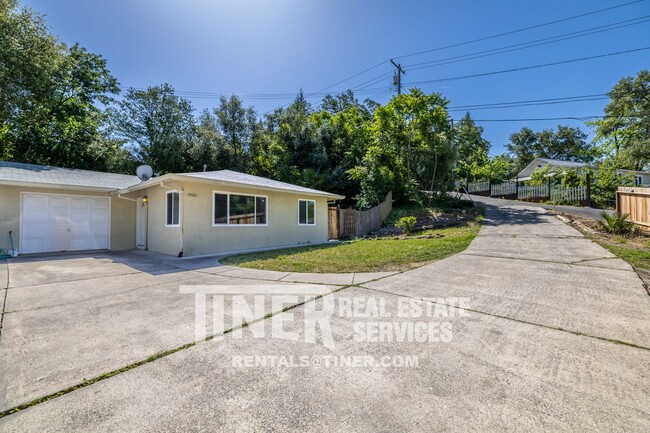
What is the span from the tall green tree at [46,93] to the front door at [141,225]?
9.07 meters

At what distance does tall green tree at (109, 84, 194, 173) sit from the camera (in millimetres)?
20109

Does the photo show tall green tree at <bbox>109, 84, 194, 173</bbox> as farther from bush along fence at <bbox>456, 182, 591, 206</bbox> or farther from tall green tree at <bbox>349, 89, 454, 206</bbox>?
bush along fence at <bbox>456, 182, 591, 206</bbox>

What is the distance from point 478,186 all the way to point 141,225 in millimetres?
26657

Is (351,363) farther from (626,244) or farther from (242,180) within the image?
(626,244)

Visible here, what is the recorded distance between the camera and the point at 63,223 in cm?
975

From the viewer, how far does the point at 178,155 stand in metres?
20.1

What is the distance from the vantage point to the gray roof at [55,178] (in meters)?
8.70

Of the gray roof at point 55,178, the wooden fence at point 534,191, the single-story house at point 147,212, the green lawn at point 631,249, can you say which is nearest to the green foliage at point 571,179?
the wooden fence at point 534,191

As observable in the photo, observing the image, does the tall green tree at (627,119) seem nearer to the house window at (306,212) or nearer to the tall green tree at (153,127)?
the house window at (306,212)

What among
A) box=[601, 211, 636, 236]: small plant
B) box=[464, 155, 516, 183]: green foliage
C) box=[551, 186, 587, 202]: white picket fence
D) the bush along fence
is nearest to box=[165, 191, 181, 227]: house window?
box=[601, 211, 636, 236]: small plant

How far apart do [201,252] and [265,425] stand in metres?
7.81

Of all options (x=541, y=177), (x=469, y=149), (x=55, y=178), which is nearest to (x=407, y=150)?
(x=541, y=177)

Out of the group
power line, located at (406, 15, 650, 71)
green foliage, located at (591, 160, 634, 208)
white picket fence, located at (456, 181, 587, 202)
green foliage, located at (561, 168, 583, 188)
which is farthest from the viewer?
green foliage, located at (561, 168, 583, 188)

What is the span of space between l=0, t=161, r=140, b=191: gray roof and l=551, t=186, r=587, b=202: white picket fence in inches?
917
